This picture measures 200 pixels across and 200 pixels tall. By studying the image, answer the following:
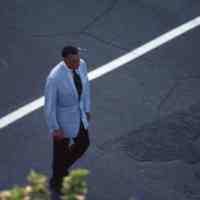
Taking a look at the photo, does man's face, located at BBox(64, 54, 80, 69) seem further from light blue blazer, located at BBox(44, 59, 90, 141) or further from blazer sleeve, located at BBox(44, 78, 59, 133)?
blazer sleeve, located at BBox(44, 78, 59, 133)

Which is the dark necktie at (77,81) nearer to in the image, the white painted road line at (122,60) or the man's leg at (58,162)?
the man's leg at (58,162)

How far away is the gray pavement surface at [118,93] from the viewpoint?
11.2 metres

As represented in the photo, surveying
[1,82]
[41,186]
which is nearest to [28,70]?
[1,82]

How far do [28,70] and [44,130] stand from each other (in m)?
1.75

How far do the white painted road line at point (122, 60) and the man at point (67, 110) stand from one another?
1.69 metres

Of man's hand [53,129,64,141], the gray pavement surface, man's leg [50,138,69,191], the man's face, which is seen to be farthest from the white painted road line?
the man's face

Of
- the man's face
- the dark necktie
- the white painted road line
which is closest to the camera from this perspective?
the man's face

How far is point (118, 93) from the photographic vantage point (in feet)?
42.5

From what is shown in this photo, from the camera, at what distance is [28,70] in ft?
44.3

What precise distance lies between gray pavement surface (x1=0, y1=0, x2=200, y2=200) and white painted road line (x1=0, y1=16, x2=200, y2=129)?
11cm

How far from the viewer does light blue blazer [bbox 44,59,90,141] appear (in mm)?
10078

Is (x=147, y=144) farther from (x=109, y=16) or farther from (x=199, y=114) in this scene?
(x=109, y=16)

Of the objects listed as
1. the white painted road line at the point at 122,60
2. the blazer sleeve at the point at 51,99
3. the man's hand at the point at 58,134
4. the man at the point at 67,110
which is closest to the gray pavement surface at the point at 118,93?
the white painted road line at the point at 122,60

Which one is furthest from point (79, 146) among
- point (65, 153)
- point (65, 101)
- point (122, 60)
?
point (122, 60)
